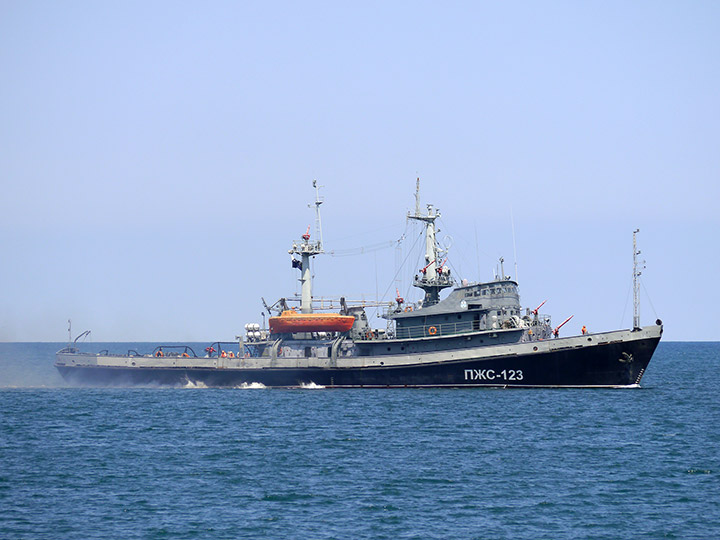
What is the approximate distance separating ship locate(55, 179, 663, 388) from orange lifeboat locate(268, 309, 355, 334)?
0.08 metres

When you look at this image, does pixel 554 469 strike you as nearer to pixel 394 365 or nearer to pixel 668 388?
pixel 394 365

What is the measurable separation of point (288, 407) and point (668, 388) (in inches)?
1519

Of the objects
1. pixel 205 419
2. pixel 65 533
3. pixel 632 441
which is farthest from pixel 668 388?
pixel 65 533

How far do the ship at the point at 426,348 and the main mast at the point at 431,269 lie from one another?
0.27 ft

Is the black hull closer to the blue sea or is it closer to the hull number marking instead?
the hull number marking

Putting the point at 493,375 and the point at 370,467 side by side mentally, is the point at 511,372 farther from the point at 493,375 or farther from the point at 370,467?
the point at 370,467

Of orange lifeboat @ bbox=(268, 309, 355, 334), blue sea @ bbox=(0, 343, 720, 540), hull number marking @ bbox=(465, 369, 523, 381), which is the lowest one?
blue sea @ bbox=(0, 343, 720, 540)

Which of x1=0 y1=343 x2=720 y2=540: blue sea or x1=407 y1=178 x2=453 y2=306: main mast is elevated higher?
x1=407 y1=178 x2=453 y2=306: main mast


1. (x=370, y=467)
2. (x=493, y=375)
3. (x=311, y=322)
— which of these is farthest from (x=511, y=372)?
(x=370, y=467)

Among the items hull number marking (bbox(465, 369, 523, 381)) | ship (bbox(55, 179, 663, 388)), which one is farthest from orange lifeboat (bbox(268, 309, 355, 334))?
hull number marking (bbox(465, 369, 523, 381))

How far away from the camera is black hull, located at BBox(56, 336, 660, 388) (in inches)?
2493

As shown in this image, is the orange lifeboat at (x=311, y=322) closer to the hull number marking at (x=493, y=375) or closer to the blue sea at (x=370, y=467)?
the blue sea at (x=370, y=467)

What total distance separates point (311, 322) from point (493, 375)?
1636cm

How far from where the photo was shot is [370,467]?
40531mm
